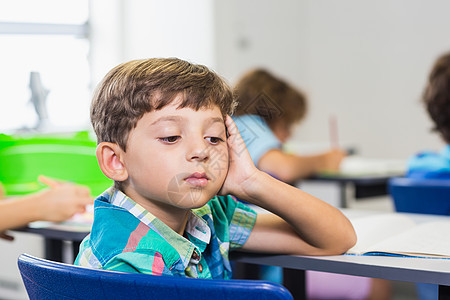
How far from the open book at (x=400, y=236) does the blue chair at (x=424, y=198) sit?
15.2 inches

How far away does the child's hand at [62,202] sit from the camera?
1.38 m

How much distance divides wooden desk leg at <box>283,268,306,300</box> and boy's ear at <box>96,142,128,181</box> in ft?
2.10

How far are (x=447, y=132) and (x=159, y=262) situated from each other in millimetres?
1574

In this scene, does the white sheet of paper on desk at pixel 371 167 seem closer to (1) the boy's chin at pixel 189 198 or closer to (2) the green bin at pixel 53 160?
(2) the green bin at pixel 53 160

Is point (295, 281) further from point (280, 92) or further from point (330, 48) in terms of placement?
point (330, 48)

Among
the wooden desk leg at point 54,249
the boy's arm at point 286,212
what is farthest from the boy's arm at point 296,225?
the wooden desk leg at point 54,249

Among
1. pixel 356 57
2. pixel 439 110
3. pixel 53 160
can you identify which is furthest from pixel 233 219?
pixel 356 57

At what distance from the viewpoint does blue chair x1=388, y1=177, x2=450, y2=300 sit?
175 centimetres

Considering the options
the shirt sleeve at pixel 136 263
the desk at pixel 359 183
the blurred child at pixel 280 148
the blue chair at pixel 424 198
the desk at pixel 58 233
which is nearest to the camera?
the shirt sleeve at pixel 136 263

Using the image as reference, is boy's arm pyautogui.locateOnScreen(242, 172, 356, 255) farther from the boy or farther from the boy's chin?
the boy's chin

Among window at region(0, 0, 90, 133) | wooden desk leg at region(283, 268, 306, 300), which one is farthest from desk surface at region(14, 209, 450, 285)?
window at region(0, 0, 90, 133)

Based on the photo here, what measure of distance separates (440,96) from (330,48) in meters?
3.21

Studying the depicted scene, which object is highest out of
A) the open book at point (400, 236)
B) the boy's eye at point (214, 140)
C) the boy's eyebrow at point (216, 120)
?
the boy's eyebrow at point (216, 120)

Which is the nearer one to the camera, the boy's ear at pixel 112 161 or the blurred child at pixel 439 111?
the boy's ear at pixel 112 161
